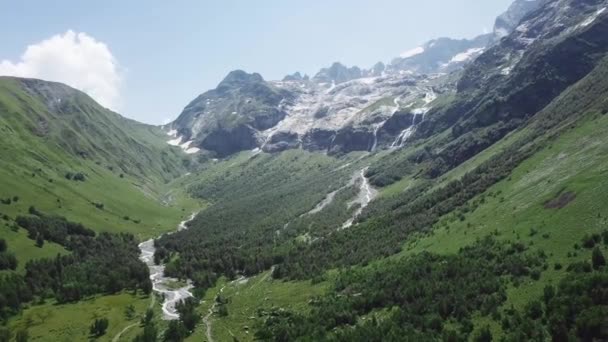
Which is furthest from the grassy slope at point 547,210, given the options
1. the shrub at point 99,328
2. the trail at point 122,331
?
the shrub at point 99,328

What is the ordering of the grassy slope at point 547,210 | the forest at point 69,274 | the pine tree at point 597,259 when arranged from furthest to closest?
the forest at point 69,274 → the grassy slope at point 547,210 → the pine tree at point 597,259

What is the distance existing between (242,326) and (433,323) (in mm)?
44181

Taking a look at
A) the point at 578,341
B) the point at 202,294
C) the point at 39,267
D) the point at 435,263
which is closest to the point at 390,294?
the point at 435,263

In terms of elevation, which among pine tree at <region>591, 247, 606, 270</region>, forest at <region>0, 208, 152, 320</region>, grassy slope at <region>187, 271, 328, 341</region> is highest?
forest at <region>0, 208, 152, 320</region>

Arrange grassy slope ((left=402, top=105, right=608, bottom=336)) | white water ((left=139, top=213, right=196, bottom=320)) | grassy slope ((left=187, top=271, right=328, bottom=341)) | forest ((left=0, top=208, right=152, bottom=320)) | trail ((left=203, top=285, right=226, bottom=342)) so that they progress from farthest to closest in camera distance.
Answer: forest ((left=0, top=208, right=152, bottom=320)) → white water ((left=139, top=213, right=196, bottom=320)) → grassy slope ((left=187, top=271, right=328, bottom=341)) → trail ((left=203, top=285, right=226, bottom=342)) → grassy slope ((left=402, top=105, right=608, bottom=336))

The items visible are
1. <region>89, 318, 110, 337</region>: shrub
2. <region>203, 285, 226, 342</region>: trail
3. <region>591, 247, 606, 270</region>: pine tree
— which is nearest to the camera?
<region>591, 247, 606, 270</region>: pine tree

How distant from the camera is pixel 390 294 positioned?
9081cm

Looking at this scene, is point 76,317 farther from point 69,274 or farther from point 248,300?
point 248,300

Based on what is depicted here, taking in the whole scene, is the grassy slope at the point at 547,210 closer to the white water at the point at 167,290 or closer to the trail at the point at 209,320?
the trail at the point at 209,320

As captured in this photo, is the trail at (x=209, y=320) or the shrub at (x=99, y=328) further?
the shrub at (x=99, y=328)

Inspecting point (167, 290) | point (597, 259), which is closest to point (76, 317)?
point (167, 290)

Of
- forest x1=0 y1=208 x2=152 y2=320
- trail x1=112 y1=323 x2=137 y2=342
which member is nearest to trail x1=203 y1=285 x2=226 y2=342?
trail x1=112 y1=323 x2=137 y2=342

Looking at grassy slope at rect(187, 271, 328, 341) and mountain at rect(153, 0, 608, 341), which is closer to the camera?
mountain at rect(153, 0, 608, 341)

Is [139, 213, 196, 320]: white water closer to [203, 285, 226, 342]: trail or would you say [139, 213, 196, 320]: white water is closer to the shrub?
[203, 285, 226, 342]: trail
